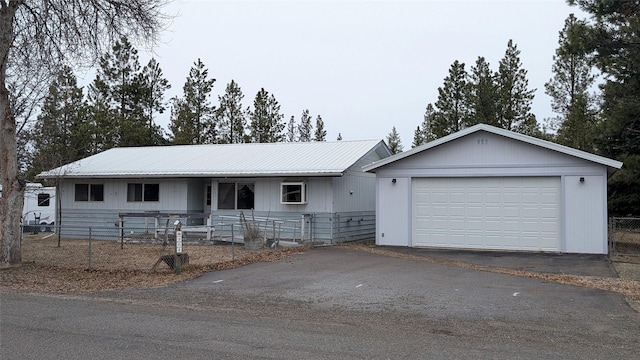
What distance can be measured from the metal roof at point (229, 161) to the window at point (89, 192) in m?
0.76

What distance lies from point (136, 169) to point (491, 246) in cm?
1446

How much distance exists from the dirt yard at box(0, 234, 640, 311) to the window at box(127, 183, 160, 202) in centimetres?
396

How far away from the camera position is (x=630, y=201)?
22047 millimetres

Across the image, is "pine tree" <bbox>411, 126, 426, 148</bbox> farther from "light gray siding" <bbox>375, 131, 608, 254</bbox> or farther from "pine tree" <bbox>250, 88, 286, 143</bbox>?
"light gray siding" <bbox>375, 131, 608, 254</bbox>

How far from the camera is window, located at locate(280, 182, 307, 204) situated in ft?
68.5

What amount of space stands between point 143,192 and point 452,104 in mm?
21581

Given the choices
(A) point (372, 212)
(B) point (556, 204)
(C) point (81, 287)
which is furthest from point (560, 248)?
(C) point (81, 287)

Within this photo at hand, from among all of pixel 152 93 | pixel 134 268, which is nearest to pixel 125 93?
pixel 152 93

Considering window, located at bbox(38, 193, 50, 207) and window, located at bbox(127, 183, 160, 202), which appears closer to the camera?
window, located at bbox(127, 183, 160, 202)

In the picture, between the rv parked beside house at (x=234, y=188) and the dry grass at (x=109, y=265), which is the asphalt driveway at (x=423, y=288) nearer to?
the dry grass at (x=109, y=265)

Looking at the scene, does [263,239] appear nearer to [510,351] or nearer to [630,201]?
[510,351]

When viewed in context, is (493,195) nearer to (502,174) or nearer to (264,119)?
(502,174)

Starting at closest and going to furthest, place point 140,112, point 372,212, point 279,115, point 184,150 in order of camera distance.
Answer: point 372,212
point 184,150
point 140,112
point 279,115

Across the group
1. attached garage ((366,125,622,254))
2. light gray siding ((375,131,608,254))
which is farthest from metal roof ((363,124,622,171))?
light gray siding ((375,131,608,254))
